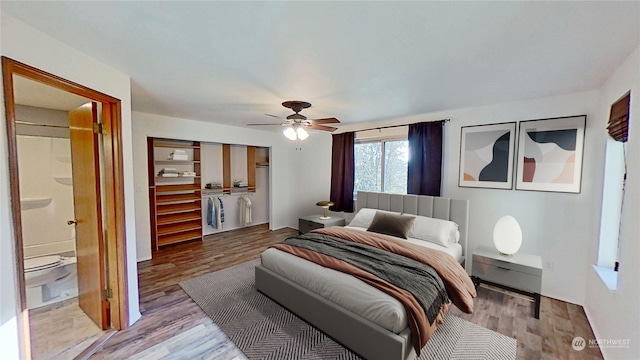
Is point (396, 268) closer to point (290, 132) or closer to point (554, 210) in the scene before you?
point (290, 132)

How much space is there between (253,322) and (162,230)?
10.2 ft

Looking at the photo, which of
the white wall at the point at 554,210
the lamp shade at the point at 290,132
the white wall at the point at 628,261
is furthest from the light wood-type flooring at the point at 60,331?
the white wall at the point at 554,210

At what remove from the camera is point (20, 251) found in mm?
1347

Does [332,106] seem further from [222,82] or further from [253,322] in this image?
[253,322]

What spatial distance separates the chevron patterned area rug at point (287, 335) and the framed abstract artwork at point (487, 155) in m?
1.85

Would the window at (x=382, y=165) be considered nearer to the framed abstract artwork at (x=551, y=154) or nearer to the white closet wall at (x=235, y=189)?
the framed abstract artwork at (x=551, y=154)

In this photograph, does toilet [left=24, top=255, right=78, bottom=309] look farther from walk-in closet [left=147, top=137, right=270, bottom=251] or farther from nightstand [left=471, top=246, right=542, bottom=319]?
nightstand [left=471, top=246, right=542, bottom=319]

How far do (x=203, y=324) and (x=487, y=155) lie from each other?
3943 millimetres

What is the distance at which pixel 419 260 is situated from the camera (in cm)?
242

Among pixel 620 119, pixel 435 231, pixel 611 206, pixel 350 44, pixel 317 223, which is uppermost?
pixel 350 44

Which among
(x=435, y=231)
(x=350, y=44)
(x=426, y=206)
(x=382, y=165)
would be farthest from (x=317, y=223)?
(x=350, y=44)

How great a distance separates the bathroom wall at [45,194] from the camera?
3057mm

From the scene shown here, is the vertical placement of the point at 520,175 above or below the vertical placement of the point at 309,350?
above

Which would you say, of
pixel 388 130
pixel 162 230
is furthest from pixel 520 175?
pixel 162 230
